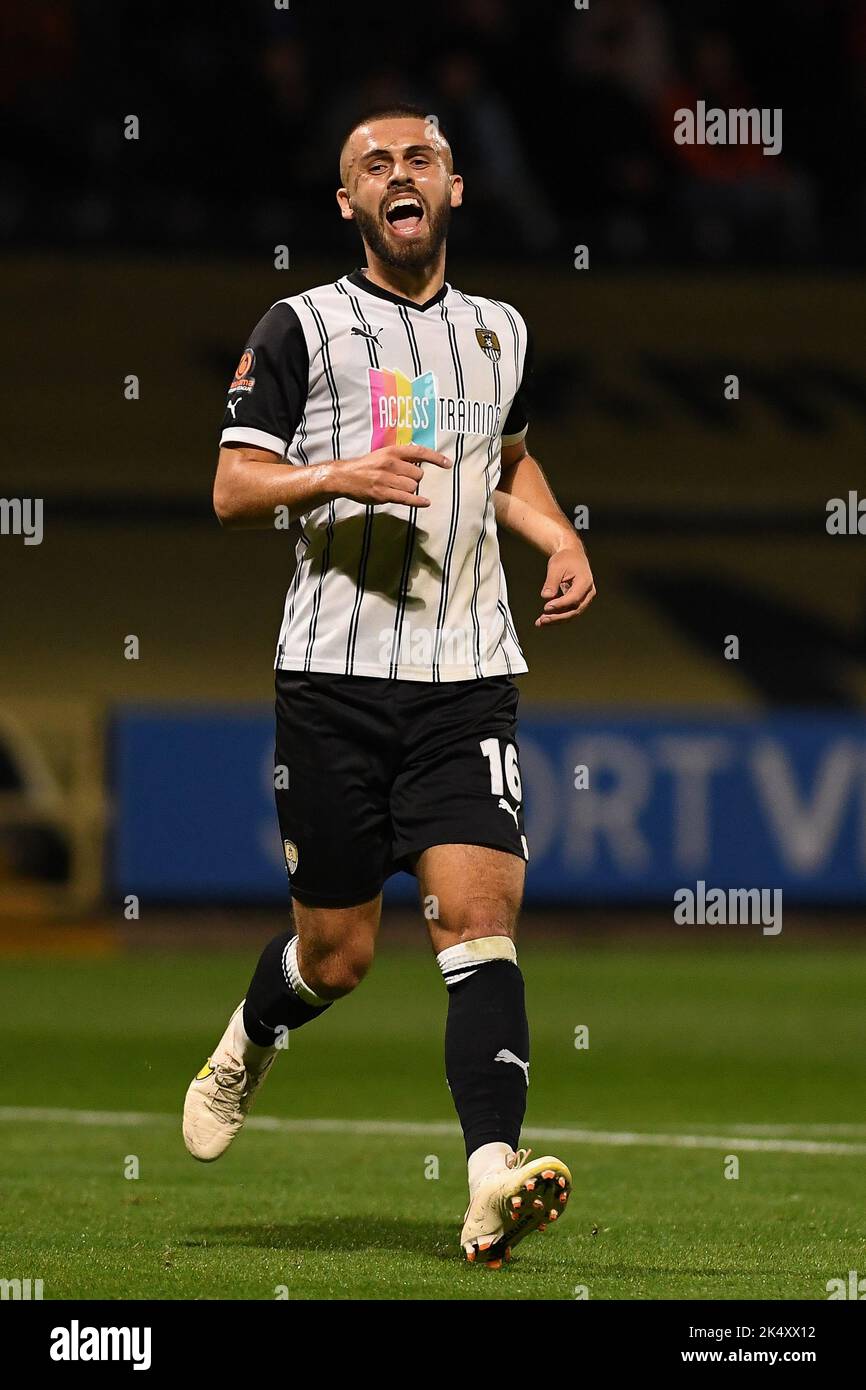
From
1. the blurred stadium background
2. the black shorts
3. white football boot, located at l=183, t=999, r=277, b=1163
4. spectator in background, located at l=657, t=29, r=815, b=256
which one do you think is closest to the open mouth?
the black shorts

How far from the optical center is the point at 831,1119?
303 inches

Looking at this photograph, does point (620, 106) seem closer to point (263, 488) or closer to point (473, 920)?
point (263, 488)

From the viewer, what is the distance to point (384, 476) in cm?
443

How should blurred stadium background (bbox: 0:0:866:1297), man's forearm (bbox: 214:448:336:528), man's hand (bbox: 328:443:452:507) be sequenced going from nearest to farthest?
man's hand (bbox: 328:443:452:507), man's forearm (bbox: 214:448:336:528), blurred stadium background (bbox: 0:0:866:1297)

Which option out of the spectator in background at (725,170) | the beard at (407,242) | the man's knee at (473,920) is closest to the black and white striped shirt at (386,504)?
the beard at (407,242)

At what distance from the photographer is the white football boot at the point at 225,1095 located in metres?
5.45

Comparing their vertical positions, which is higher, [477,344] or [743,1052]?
[477,344]

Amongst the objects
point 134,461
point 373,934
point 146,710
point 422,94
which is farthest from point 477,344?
point 134,461

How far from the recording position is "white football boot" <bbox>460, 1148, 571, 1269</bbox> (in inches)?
166

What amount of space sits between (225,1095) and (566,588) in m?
1.58

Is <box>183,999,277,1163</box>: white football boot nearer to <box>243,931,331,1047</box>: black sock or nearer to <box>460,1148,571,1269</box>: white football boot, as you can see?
<box>243,931,331,1047</box>: black sock

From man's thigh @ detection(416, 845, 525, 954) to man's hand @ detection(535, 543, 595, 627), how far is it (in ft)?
1.74

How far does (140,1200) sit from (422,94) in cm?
1158

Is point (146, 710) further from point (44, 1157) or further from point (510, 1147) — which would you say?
point (510, 1147)
